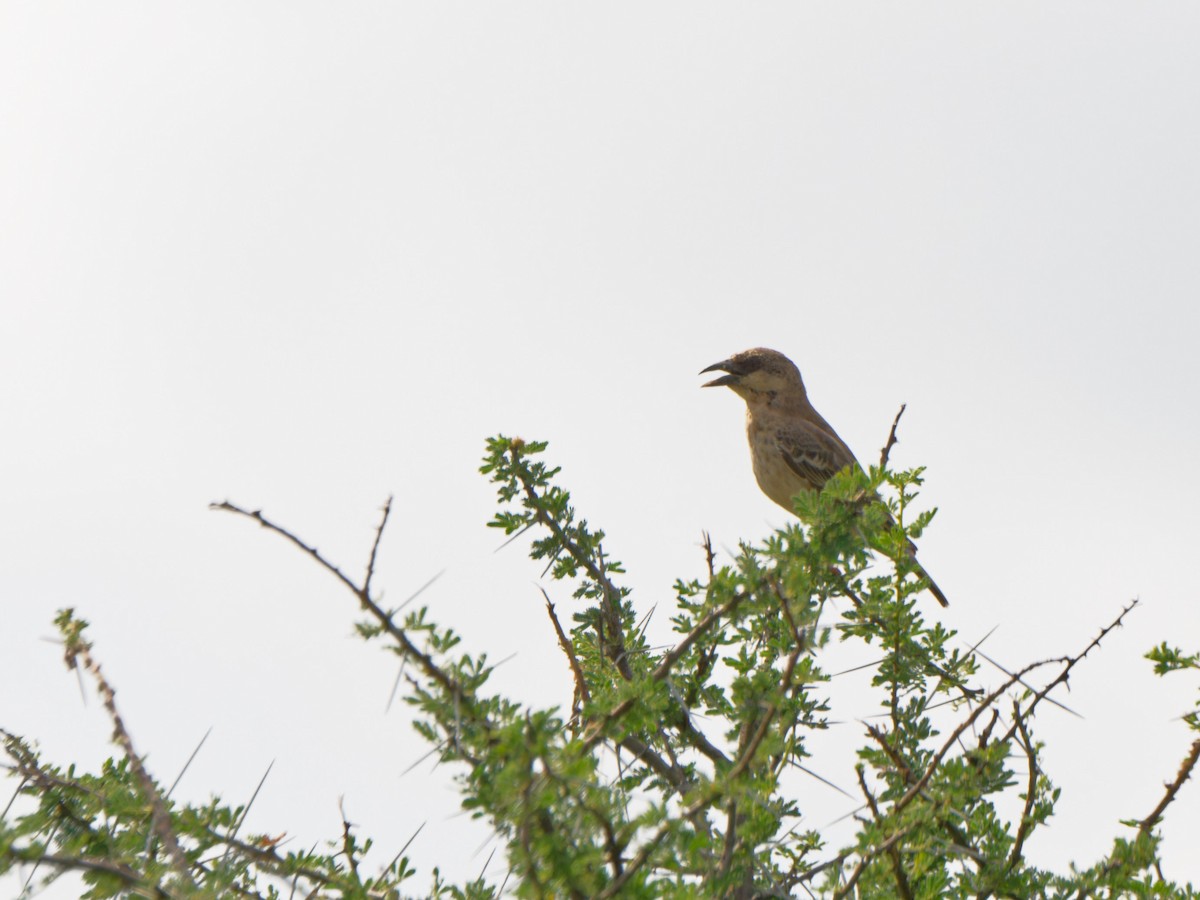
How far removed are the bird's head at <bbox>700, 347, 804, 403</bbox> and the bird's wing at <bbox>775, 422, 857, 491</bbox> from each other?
0.46 meters

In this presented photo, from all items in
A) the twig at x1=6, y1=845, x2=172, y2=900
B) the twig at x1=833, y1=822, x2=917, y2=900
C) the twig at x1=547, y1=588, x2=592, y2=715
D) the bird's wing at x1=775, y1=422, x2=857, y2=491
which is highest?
the bird's wing at x1=775, y1=422, x2=857, y2=491

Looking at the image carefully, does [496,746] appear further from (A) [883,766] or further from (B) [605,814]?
(A) [883,766]

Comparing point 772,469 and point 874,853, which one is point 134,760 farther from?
point 772,469

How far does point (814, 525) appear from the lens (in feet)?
11.7

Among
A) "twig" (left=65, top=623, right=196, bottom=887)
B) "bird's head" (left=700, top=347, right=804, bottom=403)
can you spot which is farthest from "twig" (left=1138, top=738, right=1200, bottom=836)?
"bird's head" (left=700, top=347, right=804, bottom=403)

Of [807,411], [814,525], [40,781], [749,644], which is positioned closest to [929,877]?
[749,644]

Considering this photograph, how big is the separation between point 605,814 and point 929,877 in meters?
1.98

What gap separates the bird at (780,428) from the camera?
10.7m

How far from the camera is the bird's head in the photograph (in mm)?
11461

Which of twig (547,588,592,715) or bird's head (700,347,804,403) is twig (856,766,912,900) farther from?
bird's head (700,347,804,403)

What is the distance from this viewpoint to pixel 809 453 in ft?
35.4

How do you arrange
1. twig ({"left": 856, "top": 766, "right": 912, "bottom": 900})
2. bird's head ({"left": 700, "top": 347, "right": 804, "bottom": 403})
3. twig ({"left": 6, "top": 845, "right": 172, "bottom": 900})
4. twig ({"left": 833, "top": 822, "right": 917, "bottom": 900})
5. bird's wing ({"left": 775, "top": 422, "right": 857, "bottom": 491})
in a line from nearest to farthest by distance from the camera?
twig ({"left": 6, "top": 845, "right": 172, "bottom": 900}) → twig ({"left": 833, "top": 822, "right": 917, "bottom": 900}) → twig ({"left": 856, "top": 766, "right": 912, "bottom": 900}) → bird's wing ({"left": 775, "top": 422, "right": 857, "bottom": 491}) → bird's head ({"left": 700, "top": 347, "right": 804, "bottom": 403})

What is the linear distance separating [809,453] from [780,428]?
1.09 ft

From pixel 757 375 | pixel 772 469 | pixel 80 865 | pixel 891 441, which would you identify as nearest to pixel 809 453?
pixel 772 469
